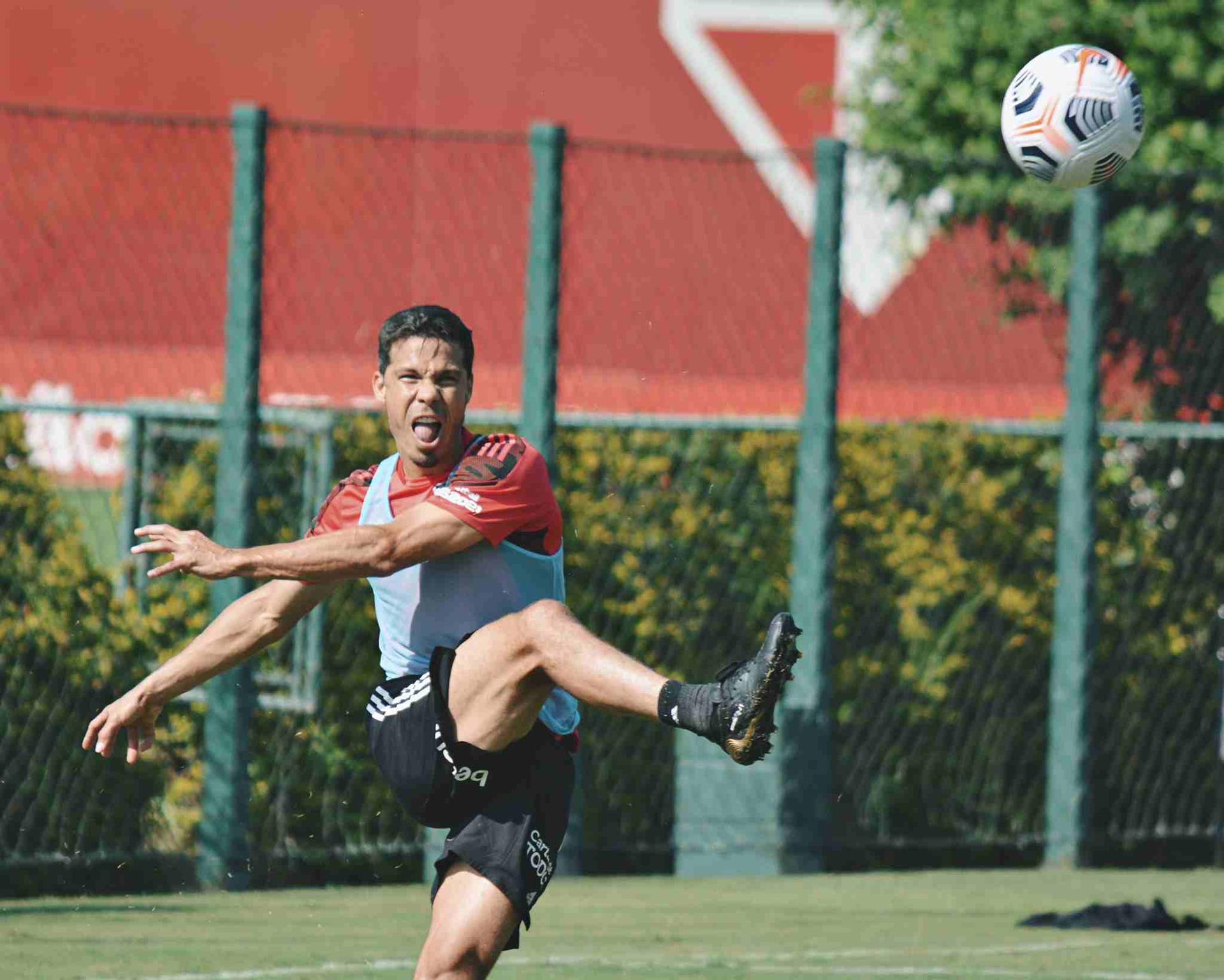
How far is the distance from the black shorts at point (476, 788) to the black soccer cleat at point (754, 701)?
528 millimetres

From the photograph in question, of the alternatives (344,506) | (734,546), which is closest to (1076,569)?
(734,546)

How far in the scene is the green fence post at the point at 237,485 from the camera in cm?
988

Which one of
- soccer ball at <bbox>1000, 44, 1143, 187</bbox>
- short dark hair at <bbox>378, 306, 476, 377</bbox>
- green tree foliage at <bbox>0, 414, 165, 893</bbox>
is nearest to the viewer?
short dark hair at <bbox>378, 306, 476, 377</bbox>

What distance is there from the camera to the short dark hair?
19.3 ft

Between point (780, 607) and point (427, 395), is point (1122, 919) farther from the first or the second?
point (427, 395)

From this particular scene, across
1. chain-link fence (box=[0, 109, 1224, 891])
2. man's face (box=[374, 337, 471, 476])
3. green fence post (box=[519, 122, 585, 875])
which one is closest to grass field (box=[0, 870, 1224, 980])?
chain-link fence (box=[0, 109, 1224, 891])

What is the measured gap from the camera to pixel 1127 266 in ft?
39.1

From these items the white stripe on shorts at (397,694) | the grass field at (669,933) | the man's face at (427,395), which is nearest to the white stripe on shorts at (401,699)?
the white stripe on shorts at (397,694)

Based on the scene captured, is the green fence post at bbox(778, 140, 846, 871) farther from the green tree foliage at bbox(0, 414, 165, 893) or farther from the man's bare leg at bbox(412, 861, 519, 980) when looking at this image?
the man's bare leg at bbox(412, 861, 519, 980)

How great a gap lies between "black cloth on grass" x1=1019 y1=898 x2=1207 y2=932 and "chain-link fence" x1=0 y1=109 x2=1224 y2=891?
1.86 meters

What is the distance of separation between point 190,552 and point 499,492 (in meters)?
0.85

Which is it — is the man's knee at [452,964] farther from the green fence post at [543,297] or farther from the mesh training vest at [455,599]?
the green fence post at [543,297]

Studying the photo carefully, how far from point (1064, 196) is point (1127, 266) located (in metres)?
0.48

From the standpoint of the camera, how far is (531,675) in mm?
5570
